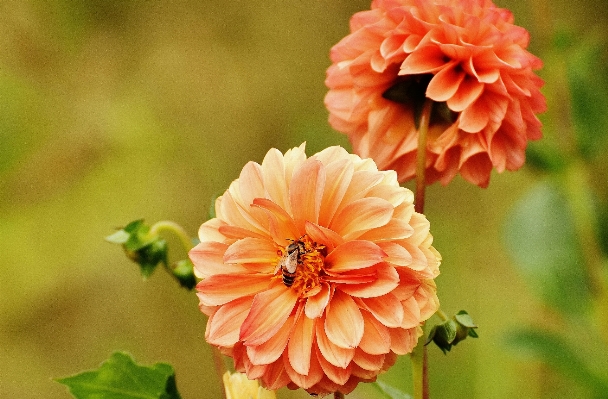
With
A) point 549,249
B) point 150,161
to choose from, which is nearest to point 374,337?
point 549,249

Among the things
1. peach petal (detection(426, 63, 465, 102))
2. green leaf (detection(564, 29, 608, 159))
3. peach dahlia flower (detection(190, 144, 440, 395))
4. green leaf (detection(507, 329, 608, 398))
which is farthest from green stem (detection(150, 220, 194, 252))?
green leaf (detection(564, 29, 608, 159))

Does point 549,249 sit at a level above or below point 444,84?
below

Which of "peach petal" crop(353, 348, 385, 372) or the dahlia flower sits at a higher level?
"peach petal" crop(353, 348, 385, 372)

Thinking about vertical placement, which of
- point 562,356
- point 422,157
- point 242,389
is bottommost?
point 562,356

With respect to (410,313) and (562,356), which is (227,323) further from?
(562,356)

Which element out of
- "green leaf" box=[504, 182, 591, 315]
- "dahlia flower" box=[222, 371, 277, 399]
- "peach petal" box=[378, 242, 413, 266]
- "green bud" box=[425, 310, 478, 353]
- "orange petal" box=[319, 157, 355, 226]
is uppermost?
"orange petal" box=[319, 157, 355, 226]

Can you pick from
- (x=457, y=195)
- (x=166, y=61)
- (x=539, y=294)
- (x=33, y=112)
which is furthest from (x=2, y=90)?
(x=539, y=294)

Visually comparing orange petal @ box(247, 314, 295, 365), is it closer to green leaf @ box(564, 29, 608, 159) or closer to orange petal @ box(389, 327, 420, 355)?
orange petal @ box(389, 327, 420, 355)
